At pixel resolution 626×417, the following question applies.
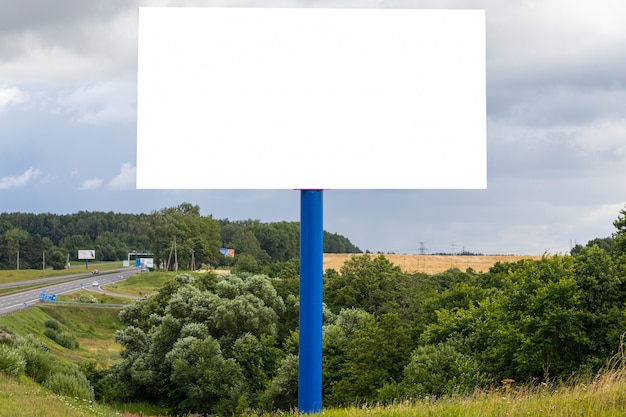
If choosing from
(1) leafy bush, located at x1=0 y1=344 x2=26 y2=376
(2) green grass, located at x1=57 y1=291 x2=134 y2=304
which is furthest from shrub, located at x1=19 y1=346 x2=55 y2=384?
(2) green grass, located at x1=57 y1=291 x2=134 y2=304

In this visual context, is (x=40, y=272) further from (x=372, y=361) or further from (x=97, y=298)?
(x=372, y=361)

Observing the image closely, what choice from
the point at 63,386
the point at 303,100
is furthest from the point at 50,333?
the point at 303,100

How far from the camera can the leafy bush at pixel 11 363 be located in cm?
2728

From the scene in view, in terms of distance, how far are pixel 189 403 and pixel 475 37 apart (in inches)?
1508

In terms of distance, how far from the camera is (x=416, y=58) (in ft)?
35.4

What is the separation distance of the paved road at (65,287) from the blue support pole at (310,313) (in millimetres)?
58886

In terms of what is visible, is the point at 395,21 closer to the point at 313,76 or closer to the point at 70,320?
the point at 313,76

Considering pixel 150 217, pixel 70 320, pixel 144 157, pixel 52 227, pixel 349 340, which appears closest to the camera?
pixel 144 157

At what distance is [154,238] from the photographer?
82.5m

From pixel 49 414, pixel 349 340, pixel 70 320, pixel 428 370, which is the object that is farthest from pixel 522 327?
pixel 70 320

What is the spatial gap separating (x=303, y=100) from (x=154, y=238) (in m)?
74.2

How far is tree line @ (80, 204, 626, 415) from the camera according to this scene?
30.7m

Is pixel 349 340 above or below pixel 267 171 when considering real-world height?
below

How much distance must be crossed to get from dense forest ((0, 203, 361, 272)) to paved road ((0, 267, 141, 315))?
379 cm
